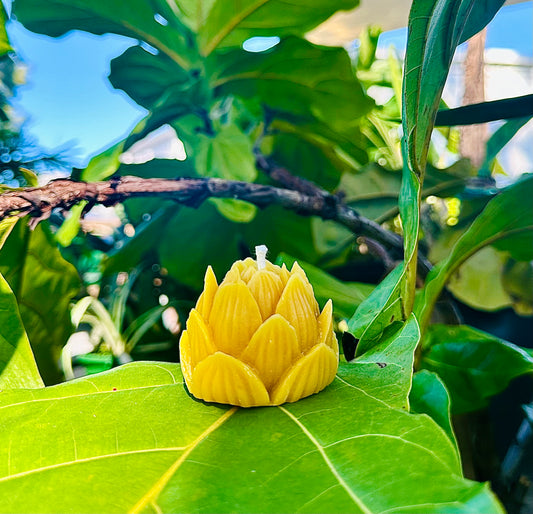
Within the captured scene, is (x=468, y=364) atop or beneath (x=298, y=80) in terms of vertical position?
beneath

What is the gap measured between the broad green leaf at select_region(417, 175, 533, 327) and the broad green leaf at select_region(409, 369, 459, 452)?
64 mm

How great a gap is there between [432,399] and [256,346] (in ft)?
0.36

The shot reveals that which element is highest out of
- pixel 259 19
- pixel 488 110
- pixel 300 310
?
pixel 259 19

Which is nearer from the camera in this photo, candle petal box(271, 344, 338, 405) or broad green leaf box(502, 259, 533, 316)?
candle petal box(271, 344, 338, 405)

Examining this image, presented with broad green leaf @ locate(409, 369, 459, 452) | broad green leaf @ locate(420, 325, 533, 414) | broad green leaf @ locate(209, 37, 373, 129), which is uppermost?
broad green leaf @ locate(209, 37, 373, 129)

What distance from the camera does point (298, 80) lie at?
0.49 m

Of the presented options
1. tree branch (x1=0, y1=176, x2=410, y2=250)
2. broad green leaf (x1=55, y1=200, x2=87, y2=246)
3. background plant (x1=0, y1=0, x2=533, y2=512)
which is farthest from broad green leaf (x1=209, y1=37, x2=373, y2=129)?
broad green leaf (x1=55, y1=200, x2=87, y2=246)

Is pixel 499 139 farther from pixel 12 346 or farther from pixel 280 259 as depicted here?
pixel 12 346

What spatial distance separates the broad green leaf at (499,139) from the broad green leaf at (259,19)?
204 millimetres

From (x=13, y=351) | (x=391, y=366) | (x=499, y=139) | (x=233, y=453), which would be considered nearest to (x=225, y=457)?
(x=233, y=453)

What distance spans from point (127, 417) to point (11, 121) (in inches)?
12.5

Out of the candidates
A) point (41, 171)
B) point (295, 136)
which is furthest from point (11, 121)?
point (295, 136)

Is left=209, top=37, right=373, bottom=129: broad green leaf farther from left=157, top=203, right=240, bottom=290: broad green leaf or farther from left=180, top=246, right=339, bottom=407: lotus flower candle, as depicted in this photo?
left=180, top=246, right=339, bottom=407: lotus flower candle

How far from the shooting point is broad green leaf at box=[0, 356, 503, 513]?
0.18 meters
